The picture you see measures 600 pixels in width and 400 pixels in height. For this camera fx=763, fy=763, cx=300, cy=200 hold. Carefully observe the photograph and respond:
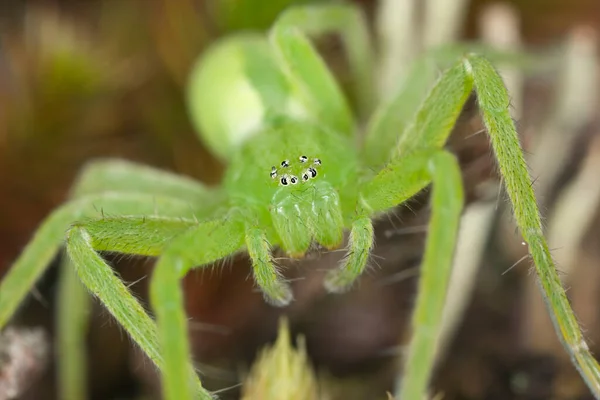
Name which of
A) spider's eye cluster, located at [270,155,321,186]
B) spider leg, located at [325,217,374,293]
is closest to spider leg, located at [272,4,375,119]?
spider's eye cluster, located at [270,155,321,186]

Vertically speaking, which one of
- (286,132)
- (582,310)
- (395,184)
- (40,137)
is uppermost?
(40,137)

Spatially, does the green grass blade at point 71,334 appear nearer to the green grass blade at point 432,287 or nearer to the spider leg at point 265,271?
the spider leg at point 265,271

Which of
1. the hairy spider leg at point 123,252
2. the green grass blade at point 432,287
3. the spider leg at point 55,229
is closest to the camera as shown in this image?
the green grass blade at point 432,287

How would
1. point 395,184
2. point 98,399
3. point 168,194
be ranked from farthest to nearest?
point 168,194, point 98,399, point 395,184

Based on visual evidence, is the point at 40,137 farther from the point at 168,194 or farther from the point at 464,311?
the point at 464,311

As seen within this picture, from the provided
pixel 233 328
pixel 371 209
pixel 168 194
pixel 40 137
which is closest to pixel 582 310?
pixel 371 209

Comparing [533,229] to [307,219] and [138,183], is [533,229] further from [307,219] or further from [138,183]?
[138,183]

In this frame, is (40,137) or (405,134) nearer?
(405,134)

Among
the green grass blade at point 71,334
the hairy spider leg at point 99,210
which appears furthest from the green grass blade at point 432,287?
the green grass blade at point 71,334
